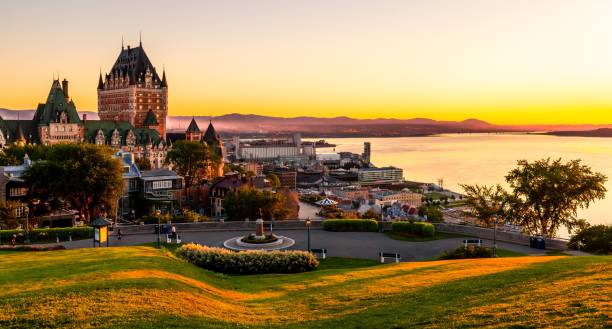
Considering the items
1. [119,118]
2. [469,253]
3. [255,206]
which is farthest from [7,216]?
[119,118]

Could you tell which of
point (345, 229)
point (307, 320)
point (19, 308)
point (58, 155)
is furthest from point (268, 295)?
point (58, 155)

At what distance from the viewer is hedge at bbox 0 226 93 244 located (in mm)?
34375

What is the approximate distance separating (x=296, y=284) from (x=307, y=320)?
6.00 metres

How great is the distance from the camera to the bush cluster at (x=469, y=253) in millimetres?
27797

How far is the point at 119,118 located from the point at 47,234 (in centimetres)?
10588

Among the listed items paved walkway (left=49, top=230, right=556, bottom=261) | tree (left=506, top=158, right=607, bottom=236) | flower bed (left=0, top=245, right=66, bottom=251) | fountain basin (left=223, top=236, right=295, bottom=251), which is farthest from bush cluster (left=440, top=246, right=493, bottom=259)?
flower bed (left=0, top=245, right=66, bottom=251)

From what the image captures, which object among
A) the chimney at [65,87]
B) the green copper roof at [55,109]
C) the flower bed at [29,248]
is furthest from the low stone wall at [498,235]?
the chimney at [65,87]

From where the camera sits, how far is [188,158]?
85.1m

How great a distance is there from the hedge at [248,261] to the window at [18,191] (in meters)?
31.8

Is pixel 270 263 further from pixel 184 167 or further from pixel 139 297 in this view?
pixel 184 167

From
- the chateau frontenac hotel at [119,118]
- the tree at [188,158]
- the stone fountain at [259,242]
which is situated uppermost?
the chateau frontenac hotel at [119,118]

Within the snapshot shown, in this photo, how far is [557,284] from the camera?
14.8 m

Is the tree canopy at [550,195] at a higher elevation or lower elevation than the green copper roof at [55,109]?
lower

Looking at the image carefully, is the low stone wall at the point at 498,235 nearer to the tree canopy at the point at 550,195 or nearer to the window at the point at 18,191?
the tree canopy at the point at 550,195
